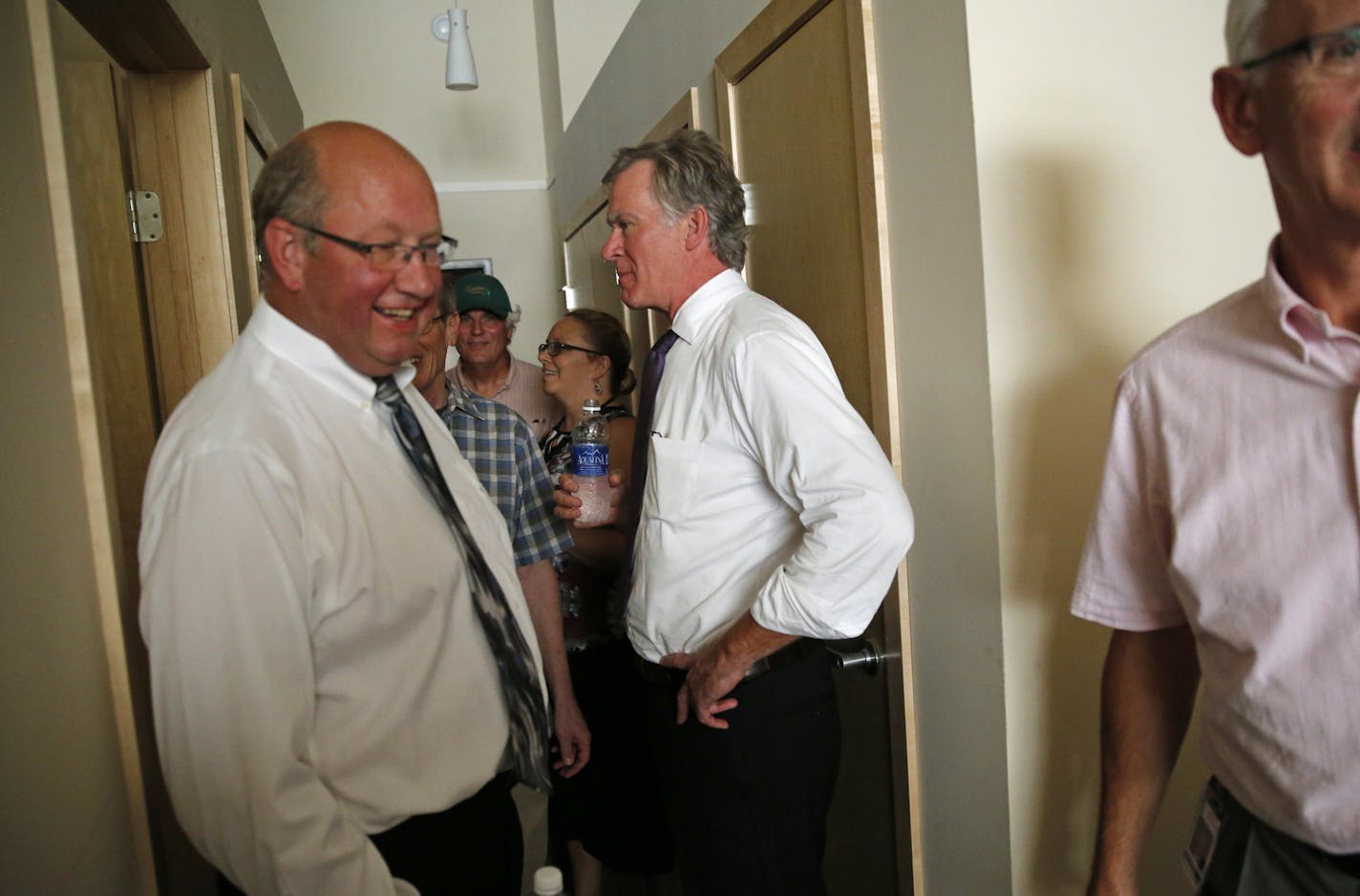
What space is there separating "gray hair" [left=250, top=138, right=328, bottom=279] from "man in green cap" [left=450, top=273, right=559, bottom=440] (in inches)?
68.7

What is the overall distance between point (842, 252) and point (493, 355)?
5.38 ft

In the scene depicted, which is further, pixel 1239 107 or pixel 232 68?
pixel 232 68

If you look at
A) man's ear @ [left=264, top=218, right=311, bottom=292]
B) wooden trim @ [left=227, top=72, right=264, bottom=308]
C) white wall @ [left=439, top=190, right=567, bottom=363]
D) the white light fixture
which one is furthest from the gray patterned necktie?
white wall @ [left=439, top=190, right=567, bottom=363]

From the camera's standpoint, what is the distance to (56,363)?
44.8 inches

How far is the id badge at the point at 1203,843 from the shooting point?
0.98m

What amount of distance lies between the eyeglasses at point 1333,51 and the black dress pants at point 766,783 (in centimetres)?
107

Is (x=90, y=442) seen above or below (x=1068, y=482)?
above

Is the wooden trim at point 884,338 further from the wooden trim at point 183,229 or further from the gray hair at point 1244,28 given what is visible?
the wooden trim at point 183,229

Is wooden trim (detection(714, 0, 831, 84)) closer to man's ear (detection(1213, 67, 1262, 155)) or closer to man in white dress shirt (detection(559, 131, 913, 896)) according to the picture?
man in white dress shirt (detection(559, 131, 913, 896))

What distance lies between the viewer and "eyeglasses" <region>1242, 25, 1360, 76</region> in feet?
2.58

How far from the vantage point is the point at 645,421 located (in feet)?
5.80

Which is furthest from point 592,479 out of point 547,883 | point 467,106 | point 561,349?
point 467,106

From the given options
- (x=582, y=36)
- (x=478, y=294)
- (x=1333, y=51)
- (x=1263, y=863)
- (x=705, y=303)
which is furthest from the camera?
(x=582, y=36)

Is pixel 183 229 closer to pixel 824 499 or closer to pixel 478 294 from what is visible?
pixel 478 294
